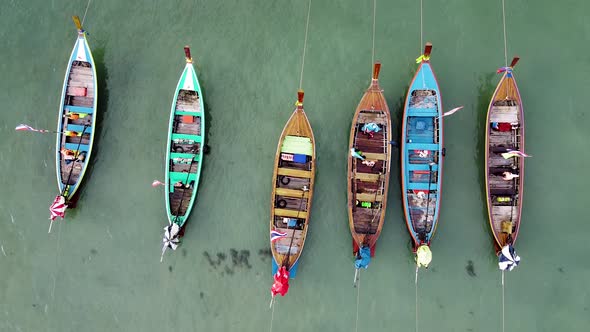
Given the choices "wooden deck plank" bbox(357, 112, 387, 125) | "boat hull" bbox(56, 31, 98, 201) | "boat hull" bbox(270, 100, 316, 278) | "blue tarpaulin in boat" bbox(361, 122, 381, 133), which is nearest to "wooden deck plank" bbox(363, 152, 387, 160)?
"blue tarpaulin in boat" bbox(361, 122, 381, 133)

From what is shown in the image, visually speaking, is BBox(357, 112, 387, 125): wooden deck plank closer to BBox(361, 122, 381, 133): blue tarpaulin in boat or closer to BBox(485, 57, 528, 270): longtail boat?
BBox(361, 122, 381, 133): blue tarpaulin in boat

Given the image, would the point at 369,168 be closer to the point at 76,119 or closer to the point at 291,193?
the point at 291,193

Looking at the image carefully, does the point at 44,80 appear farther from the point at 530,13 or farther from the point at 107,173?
the point at 530,13

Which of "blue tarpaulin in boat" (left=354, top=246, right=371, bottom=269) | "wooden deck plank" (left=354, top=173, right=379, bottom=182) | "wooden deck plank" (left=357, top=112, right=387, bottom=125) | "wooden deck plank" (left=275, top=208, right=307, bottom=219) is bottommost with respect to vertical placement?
"blue tarpaulin in boat" (left=354, top=246, right=371, bottom=269)

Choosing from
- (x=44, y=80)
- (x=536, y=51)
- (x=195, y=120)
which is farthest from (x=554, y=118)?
(x=44, y=80)

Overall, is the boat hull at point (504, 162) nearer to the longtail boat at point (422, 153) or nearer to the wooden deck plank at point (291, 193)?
the longtail boat at point (422, 153)

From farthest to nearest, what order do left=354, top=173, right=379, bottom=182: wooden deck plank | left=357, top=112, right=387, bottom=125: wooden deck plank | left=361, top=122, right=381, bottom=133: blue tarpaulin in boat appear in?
left=357, top=112, right=387, bottom=125: wooden deck plank
left=354, top=173, right=379, bottom=182: wooden deck plank
left=361, top=122, right=381, bottom=133: blue tarpaulin in boat

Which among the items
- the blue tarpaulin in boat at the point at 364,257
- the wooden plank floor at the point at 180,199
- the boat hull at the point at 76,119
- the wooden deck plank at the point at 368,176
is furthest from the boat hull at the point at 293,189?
the boat hull at the point at 76,119
